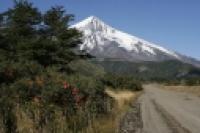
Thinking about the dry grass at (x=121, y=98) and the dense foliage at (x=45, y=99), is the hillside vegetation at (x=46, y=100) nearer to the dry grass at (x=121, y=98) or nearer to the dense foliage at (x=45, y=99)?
the dense foliage at (x=45, y=99)

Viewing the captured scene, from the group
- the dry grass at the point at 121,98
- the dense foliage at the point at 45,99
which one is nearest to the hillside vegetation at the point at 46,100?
the dense foliage at the point at 45,99

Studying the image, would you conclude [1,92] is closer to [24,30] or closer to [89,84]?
[89,84]

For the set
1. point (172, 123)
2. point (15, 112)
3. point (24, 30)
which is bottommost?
point (172, 123)

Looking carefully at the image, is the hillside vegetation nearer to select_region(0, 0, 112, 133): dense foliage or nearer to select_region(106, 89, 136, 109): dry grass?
select_region(0, 0, 112, 133): dense foliage

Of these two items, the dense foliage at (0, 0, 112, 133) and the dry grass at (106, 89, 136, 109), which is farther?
the dry grass at (106, 89, 136, 109)

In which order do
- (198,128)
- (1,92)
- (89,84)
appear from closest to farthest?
(1,92) → (198,128) → (89,84)

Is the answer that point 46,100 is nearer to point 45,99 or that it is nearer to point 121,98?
point 45,99

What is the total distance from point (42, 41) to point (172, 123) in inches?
1027

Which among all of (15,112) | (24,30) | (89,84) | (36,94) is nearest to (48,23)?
(24,30)

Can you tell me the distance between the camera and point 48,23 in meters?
50.4

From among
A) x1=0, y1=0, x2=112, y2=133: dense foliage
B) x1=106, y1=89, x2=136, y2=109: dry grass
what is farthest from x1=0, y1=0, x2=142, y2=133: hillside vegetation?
x1=106, y1=89, x2=136, y2=109: dry grass

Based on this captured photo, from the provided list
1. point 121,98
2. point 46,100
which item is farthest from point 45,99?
point 121,98

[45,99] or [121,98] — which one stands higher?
[45,99]

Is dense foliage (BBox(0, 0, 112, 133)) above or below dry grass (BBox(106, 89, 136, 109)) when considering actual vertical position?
above
